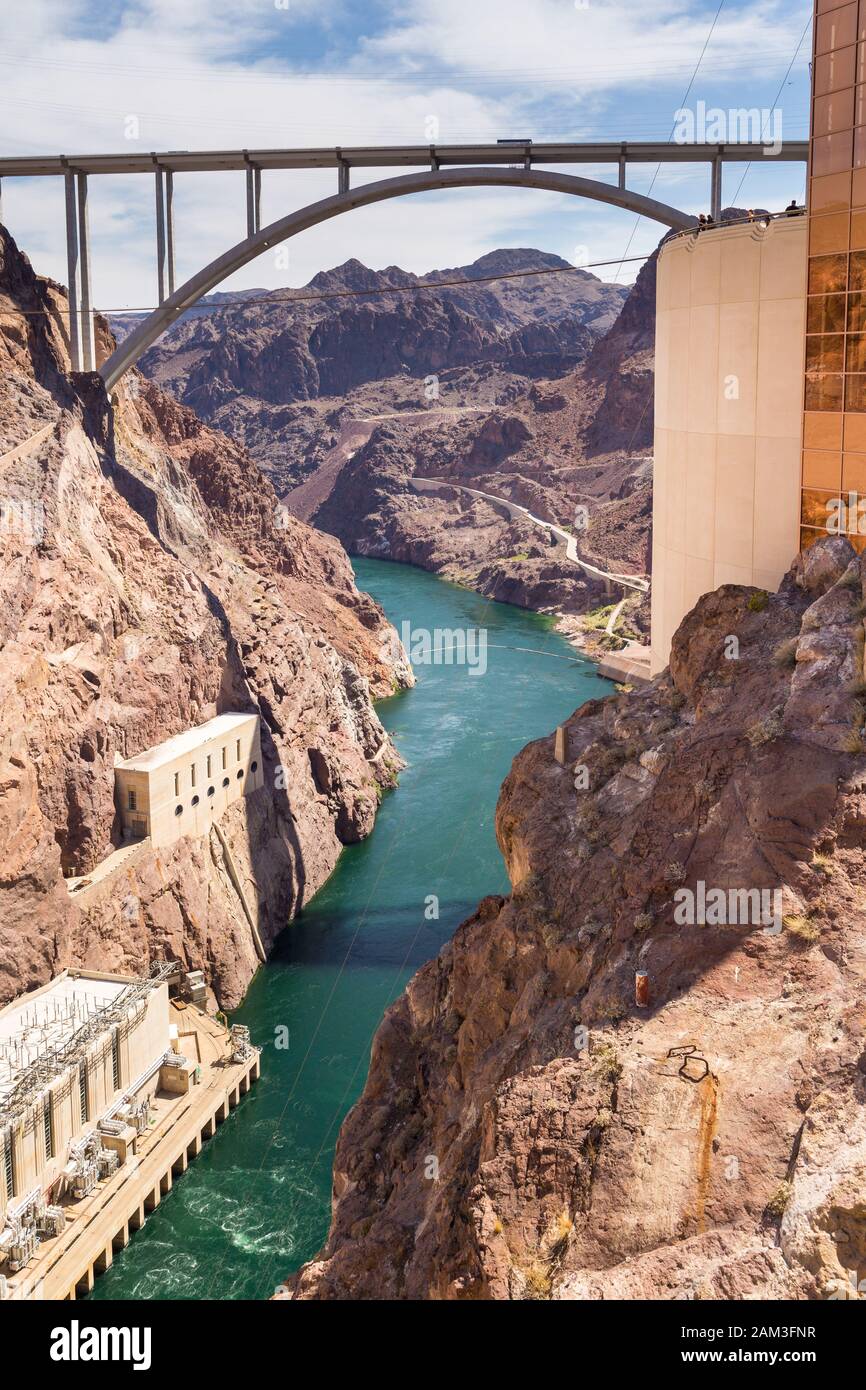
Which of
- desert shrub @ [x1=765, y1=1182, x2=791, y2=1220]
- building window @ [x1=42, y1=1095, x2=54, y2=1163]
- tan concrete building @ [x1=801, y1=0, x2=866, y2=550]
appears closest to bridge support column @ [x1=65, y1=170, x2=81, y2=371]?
building window @ [x1=42, y1=1095, x2=54, y2=1163]

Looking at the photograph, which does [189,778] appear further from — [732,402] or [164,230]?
Result: [732,402]

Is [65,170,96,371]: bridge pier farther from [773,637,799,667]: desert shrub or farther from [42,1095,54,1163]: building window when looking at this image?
[773,637,799,667]: desert shrub

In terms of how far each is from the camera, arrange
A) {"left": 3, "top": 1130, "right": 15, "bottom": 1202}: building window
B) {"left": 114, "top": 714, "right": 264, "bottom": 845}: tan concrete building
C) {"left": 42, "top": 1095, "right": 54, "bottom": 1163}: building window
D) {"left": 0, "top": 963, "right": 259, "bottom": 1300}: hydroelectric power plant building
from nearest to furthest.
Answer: {"left": 3, "top": 1130, "right": 15, "bottom": 1202}: building window → {"left": 0, "top": 963, "right": 259, "bottom": 1300}: hydroelectric power plant building → {"left": 42, "top": 1095, "right": 54, "bottom": 1163}: building window → {"left": 114, "top": 714, "right": 264, "bottom": 845}: tan concrete building

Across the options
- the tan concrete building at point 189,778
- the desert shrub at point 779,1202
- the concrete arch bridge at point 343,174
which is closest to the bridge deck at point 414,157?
the concrete arch bridge at point 343,174

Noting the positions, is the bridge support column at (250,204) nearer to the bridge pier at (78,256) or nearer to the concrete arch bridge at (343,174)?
the concrete arch bridge at (343,174)
